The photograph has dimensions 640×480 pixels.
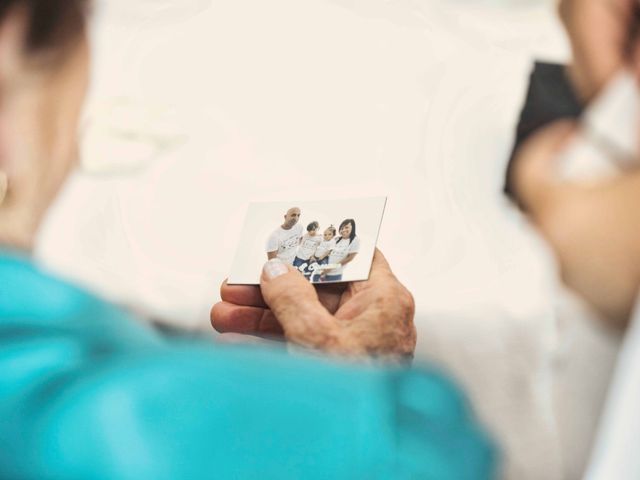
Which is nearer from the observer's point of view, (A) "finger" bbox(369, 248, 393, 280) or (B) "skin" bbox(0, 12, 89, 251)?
(A) "finger" bbox(369, 248, 393, 280)

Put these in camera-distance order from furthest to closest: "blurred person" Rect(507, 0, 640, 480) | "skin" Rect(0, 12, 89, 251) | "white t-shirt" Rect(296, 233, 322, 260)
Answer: "skin" Rect(0, 12, 89, 251) → "white t-shirt" Rect(296, 233, 322, 260) → "blurred person" Rect(507, 0, 640, 480)

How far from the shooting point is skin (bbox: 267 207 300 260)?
0.90 m

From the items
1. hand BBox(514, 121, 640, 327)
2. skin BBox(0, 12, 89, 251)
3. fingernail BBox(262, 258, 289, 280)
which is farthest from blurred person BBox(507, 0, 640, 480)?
skin BBox(0, 12, 89, 251)

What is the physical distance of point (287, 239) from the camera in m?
0.89

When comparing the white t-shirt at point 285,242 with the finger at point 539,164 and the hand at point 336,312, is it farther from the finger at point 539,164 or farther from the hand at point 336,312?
the finger at point 539,164

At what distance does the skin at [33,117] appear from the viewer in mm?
1033

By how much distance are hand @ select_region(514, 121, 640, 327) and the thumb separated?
242mm

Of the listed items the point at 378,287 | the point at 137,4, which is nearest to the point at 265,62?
the point at 137,4

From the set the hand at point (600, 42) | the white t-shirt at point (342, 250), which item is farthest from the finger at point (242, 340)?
the hand at point (600, 42)

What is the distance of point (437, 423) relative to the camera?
0.75 metres

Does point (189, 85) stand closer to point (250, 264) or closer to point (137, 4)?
point (137, 4)

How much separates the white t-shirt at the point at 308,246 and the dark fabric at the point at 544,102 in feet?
0.72

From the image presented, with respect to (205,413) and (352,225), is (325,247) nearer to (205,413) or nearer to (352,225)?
(352,225)

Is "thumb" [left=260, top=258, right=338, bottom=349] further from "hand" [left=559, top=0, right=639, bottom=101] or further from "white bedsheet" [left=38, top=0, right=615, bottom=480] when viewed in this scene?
"hand" [left=559, top=0, right=639, bottom=101]
